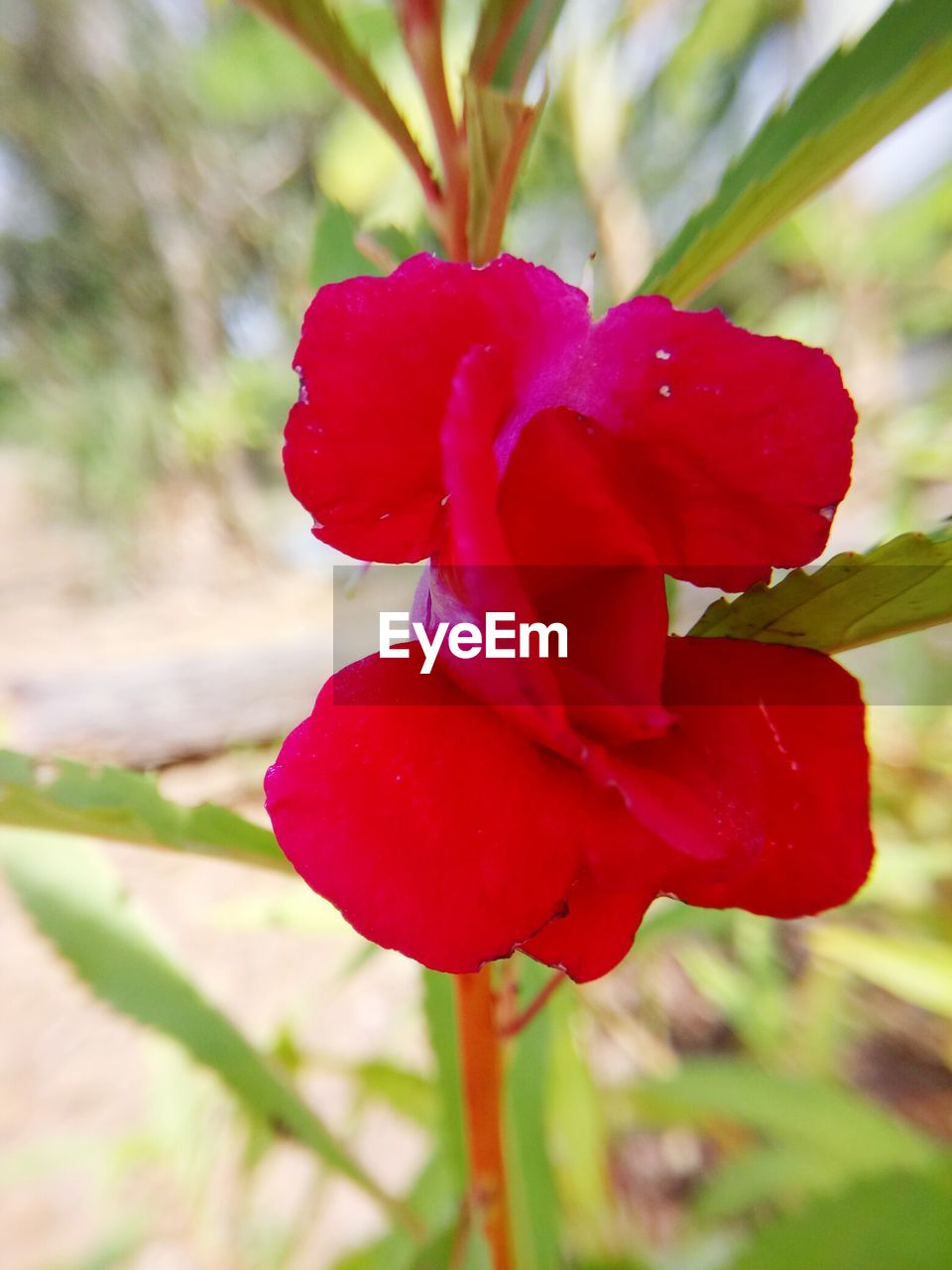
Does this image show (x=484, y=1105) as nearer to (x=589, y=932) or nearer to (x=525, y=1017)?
(x=525, y=1017)

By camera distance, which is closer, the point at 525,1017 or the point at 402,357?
the point at 402,357

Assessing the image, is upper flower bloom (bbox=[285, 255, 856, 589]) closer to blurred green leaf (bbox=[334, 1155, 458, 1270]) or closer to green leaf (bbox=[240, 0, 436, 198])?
green leaf (bbox=[240, 0, 436, 198])

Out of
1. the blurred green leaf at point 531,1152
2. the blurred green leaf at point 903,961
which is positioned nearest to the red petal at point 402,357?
the blurred green leaf at point 531,1152

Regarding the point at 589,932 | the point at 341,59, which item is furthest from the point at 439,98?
the point at 589,932

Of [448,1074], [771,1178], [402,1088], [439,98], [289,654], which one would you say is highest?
[439,98]

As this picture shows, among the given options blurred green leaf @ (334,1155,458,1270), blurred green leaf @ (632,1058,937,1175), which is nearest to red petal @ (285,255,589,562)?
blurred green leaf @ (334,1155,458,1270)

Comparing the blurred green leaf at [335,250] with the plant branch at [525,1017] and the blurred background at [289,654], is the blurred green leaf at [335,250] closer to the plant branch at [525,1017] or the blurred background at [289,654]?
the blurred background at [289,654]

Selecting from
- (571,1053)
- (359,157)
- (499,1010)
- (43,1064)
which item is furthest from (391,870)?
(359,157)
